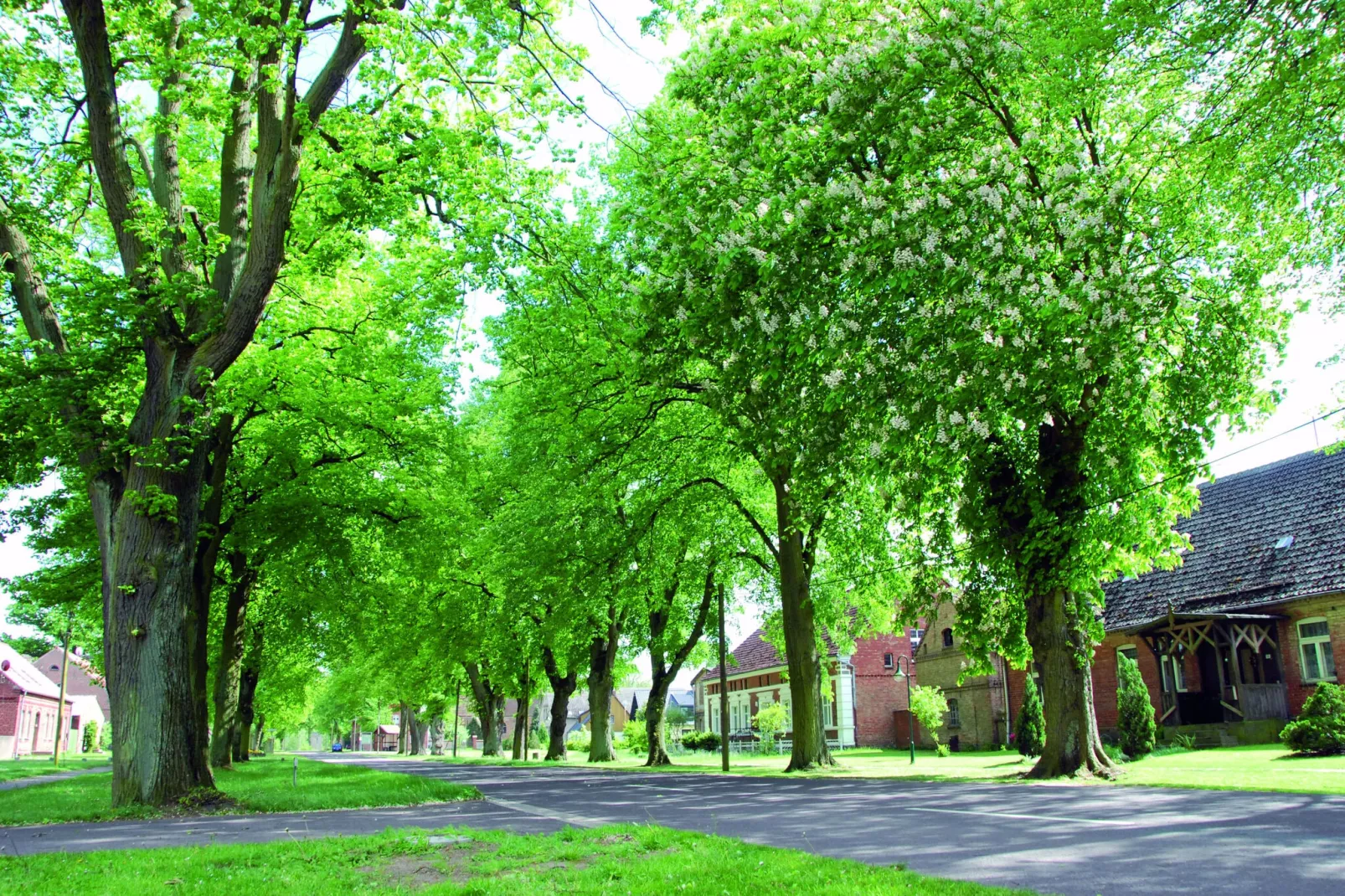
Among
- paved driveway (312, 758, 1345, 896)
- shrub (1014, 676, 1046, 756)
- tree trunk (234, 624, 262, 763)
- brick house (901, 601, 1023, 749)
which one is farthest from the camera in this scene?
brick house (901, 601, 1023, 749)

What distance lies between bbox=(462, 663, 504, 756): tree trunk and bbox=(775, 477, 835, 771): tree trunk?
89.8 ft

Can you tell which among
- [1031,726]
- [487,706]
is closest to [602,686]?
[1031,726]

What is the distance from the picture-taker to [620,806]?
13.6m

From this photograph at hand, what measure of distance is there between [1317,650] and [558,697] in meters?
30.1

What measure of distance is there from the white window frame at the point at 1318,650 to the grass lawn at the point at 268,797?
77.9 ft

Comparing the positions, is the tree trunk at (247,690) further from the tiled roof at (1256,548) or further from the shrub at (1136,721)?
the tiled roof at (1256,548)

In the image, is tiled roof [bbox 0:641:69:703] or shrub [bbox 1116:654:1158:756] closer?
shrub [bbox 1116:654:1158:756]

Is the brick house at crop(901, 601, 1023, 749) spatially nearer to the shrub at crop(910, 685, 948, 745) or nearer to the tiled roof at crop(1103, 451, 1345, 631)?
the shrub at crop(910, 685, 948, 745)

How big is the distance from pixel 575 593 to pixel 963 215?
15985mm

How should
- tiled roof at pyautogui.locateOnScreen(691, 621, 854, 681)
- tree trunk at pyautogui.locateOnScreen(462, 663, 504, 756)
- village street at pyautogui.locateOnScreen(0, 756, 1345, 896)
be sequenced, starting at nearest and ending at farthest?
1. village street at pyautogui.locateOnScreen(0, 756, 1345, 896)
2. tree trunk at pyautogui.locateOnScreen(462, 663, 504, 756)
3. tiled roof at pyautogui.locateOnScreen(691, 621, 854, 681)

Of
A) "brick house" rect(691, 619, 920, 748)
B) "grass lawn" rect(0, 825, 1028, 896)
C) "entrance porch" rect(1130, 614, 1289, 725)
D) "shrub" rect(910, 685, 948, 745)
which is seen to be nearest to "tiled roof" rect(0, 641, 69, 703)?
"brick house" rect(691, 619, 920, 748)

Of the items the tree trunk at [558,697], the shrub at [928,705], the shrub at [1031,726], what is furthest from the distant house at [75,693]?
the shrub at [1031,726]

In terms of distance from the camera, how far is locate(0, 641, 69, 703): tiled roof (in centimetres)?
6356

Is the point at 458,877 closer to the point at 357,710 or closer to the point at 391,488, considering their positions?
the point at 391,488
